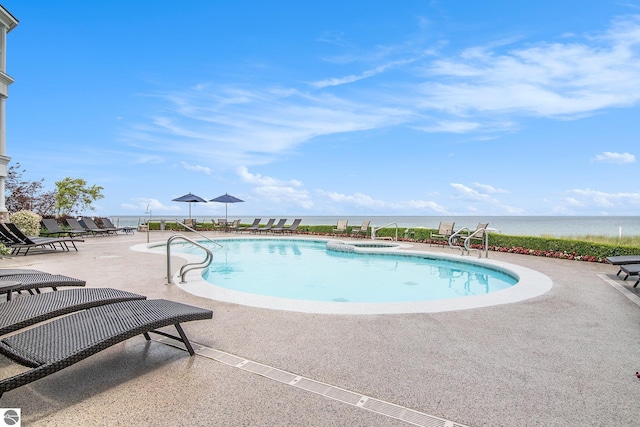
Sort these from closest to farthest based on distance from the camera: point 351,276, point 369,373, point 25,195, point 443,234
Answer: point 369,373, point 351,276, point 443,234, point 25,195

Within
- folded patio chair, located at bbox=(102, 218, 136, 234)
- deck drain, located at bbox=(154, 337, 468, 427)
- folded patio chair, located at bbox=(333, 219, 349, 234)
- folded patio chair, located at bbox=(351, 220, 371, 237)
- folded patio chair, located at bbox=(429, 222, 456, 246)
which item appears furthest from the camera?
folded patio chair, located at bbox=(102, 218, 136, 234)

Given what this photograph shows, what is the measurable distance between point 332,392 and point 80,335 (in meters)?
1.79

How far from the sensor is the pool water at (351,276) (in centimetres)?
712

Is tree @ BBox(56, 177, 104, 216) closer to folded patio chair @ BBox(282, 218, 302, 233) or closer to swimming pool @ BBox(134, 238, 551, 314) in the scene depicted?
folded patio chair @ BBox(282, 218, 302, 233)

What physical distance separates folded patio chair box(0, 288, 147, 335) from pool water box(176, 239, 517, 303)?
361 cm

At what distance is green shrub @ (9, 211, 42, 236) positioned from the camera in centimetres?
1351

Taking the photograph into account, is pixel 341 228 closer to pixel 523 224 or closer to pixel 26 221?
pixel 26 221

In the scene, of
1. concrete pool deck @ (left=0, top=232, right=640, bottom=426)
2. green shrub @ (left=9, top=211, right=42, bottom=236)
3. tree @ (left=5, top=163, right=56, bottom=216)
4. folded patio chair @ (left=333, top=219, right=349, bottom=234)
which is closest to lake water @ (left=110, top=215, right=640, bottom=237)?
folded patio chair @ (left=333, top=219, right=349, bottom=234)

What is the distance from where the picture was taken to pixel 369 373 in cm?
277

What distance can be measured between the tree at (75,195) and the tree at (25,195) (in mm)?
557

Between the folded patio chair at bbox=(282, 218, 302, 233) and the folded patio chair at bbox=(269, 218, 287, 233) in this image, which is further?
the folded patio chair at bbox=(269, 218, 287, 233)

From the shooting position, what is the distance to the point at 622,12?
10180 millimetres

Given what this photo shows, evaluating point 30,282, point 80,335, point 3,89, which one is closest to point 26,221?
point 3,89

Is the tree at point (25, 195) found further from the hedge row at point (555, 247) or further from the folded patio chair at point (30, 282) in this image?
the hedge row at point (555, 247)
